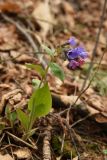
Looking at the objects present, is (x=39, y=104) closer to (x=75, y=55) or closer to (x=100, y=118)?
(x=75, y=55)

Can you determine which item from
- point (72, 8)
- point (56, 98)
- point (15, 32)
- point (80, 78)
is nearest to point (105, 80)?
point (80, 78)

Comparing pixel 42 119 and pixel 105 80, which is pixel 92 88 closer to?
pixel 105 80

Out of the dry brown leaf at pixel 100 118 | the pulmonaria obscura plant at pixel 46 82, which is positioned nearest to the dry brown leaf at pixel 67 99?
the dry brown leaf at pixel 100 118

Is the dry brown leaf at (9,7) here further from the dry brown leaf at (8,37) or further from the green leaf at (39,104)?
the green leaf at (39,104)

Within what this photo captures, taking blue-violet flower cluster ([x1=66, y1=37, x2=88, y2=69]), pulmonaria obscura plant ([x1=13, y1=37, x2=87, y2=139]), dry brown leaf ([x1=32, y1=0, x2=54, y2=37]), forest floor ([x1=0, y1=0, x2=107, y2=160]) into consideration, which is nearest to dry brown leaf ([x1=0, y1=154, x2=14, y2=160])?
forest floor ([x1=0, y1=0, x2=107, y2=160])

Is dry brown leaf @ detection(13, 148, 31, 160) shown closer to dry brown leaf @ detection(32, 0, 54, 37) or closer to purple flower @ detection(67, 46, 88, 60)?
purple flower @ detection(67, 46, 88, 60)

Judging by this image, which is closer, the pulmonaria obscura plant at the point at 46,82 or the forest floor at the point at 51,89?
the pulmonaria obscura plant at the point at 46,82
